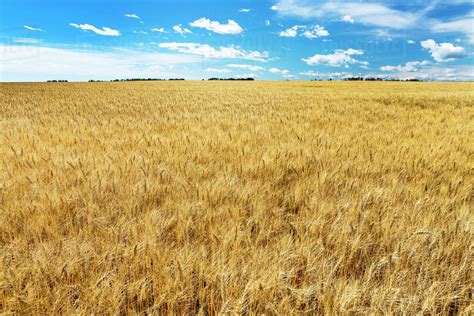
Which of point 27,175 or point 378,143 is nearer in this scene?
point 27,175

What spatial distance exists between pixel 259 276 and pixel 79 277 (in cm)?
74

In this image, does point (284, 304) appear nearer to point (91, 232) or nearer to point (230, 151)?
point (91, 232)

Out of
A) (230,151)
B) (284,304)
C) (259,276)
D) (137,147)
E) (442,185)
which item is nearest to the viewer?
(284,304)

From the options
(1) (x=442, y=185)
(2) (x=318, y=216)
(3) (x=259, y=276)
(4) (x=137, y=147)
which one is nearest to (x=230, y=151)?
(4) (x=137, y=147)

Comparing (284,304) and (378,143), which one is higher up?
(378,143)

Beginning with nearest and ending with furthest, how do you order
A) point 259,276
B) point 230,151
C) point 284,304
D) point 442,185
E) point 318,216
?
1. point 284,304
2. point 259,276
3. point 318,216
4. point 442,185
5. point 230,151

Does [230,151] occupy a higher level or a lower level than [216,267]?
higher

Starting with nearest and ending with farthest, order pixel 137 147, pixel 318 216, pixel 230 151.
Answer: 1. pixel 318 216
2. pixel 230 151
3. pixel 137 147

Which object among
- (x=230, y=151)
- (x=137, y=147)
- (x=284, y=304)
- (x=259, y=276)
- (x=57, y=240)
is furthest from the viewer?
(x=137, y=147)

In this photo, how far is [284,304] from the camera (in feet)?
3.53

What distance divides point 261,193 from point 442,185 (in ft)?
4.82

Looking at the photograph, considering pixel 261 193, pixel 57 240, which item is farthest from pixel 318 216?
pixel 57 240

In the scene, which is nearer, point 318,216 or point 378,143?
point 318,216

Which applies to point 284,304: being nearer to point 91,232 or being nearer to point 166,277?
point 166,277
